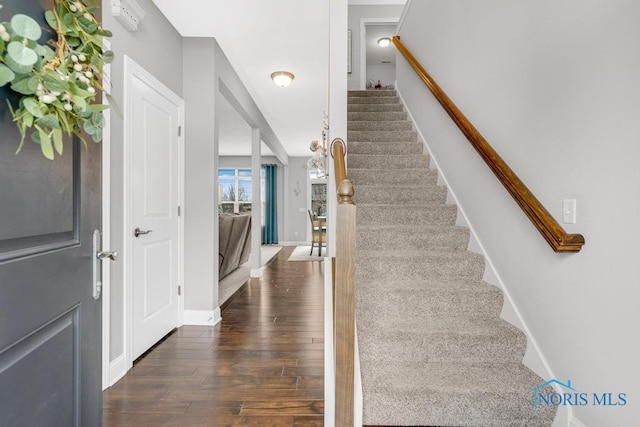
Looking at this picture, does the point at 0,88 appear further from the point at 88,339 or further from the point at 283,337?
the point at 283,337

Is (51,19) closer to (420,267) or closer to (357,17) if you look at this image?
(420,267)

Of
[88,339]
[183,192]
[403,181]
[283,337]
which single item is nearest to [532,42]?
[403,181]

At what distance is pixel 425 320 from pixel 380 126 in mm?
2486

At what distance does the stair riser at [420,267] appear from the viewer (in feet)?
7.15

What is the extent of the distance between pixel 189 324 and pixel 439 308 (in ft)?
7.66

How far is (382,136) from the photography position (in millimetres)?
3615

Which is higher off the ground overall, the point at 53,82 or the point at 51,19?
the point at 51,19

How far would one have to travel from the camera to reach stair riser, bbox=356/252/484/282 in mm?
2180

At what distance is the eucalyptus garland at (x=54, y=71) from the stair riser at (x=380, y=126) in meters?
3.06

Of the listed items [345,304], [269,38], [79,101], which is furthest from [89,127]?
[269,38]

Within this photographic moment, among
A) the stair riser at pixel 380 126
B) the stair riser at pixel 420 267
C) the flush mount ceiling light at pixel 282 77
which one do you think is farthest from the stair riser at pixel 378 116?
the stair riser at pixel 420 267

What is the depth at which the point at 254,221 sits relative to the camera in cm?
545

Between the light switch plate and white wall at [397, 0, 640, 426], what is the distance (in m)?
0.03

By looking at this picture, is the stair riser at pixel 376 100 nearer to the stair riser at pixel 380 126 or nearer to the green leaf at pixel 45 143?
the stair riser at pixel 380 126
